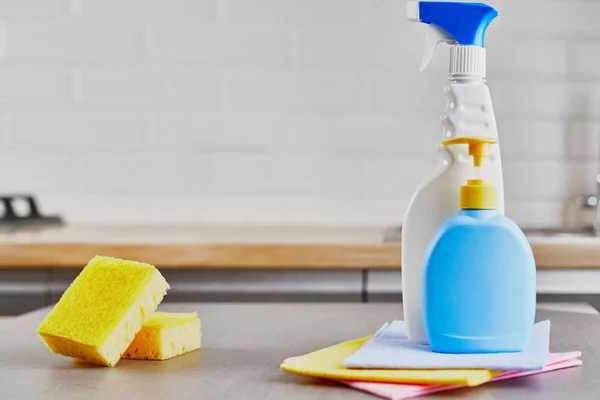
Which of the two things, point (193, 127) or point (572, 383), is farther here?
point (193, 127)

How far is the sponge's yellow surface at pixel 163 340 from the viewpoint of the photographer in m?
0.79

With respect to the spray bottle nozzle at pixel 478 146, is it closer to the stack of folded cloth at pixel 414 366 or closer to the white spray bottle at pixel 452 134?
the white spray bottle at pixel 452 134

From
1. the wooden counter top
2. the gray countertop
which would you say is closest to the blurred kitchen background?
the wooden counter top

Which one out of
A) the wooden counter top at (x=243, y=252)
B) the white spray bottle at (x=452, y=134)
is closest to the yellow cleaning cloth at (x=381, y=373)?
the white spray bottle at (x=452, y=134)

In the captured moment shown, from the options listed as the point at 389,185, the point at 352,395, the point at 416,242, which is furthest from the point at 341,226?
the point at 352,395

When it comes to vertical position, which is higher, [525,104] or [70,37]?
[70,37]

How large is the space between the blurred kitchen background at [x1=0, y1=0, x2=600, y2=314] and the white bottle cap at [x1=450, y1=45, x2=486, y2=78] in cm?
148

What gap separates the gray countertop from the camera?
0.65 metres

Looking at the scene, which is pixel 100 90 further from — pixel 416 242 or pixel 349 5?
pixel 416 242

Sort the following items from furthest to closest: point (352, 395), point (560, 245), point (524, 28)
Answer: point (524, 28), point (560, 245), point (352, 395)

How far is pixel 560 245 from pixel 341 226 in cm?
75

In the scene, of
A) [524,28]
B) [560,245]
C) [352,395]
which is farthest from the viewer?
[524,28]

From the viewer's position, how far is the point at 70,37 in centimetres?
237

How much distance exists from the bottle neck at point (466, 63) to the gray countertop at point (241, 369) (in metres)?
0.27
